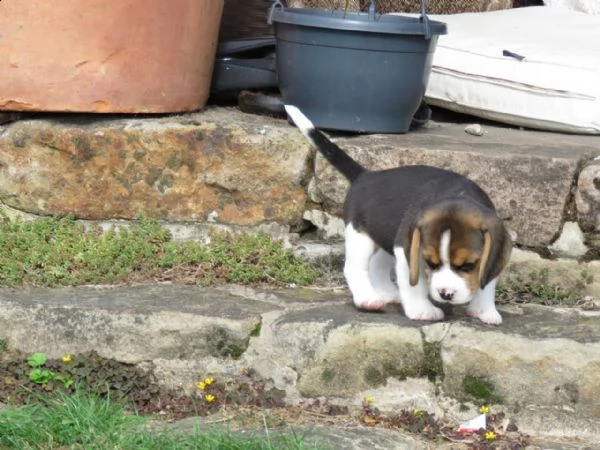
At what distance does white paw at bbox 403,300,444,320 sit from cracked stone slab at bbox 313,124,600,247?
0.78 meters

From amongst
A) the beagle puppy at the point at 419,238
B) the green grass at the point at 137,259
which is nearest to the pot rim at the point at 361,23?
the beagle puppy at the point at 419,238

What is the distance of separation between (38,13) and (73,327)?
146 cm

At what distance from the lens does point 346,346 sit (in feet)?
13.6

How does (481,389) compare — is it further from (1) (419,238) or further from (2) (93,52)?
(2) (93,52)

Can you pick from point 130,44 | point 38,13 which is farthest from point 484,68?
point 38,13

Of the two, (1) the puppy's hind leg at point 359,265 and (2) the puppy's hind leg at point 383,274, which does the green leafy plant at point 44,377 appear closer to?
(1) the puppy's hind leg at point 359,265

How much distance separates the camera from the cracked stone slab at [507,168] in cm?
475

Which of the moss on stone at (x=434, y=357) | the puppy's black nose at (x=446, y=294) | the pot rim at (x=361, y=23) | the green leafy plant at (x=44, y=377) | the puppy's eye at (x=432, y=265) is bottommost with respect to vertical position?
the green leafy plant at (x=44, y=377)

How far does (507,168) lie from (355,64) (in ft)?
2.70

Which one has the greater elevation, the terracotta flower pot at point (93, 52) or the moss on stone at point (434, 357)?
the terracotta flower pot at point (93, 52)

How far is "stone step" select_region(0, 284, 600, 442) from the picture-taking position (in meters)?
4.01

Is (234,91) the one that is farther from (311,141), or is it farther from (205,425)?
(205,425)

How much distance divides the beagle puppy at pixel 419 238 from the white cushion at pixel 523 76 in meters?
1.18

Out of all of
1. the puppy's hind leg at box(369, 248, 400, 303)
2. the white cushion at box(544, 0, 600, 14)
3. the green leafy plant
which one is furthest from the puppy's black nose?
the white cushion at box(544, 0, 600, 14)
